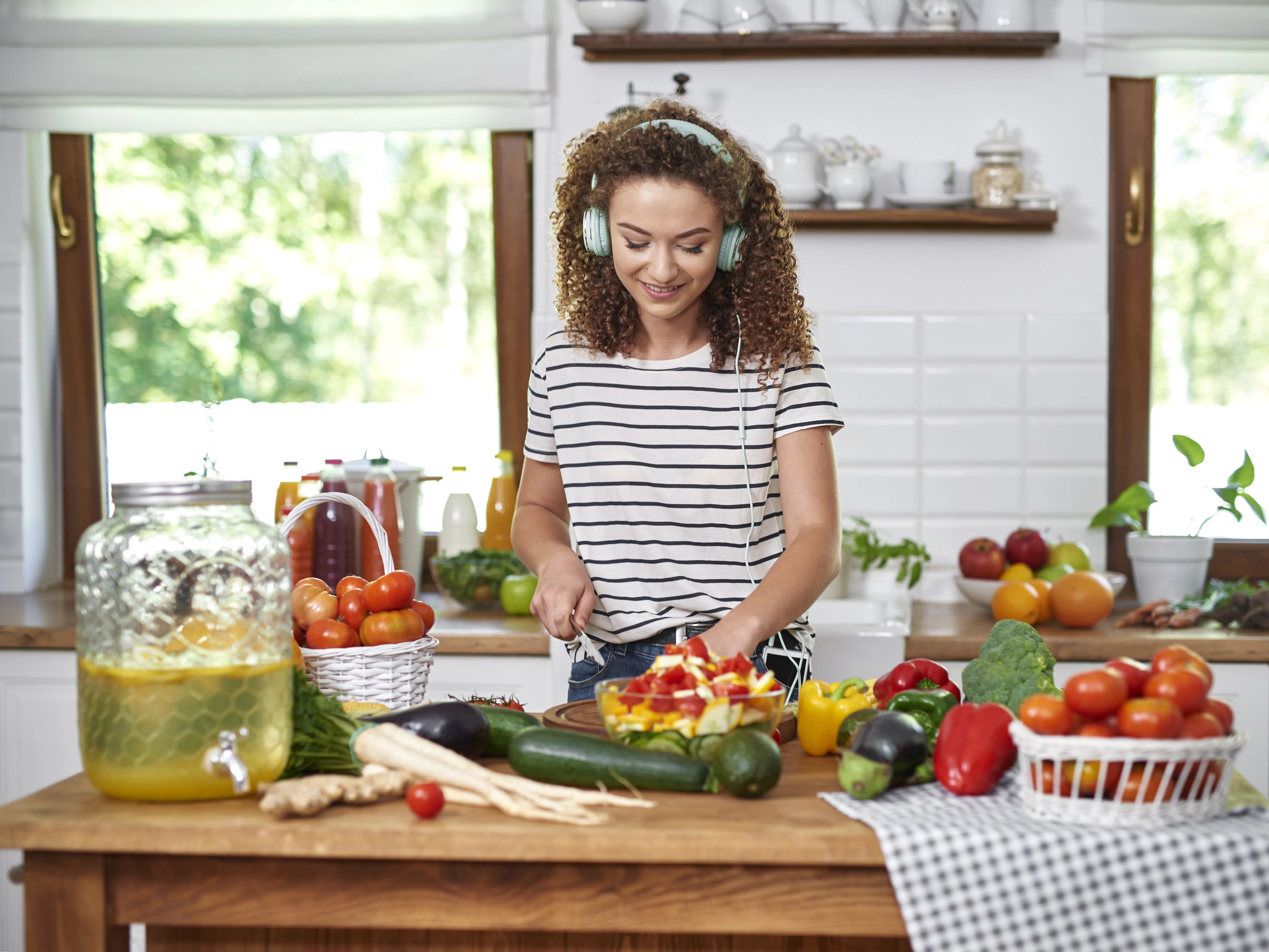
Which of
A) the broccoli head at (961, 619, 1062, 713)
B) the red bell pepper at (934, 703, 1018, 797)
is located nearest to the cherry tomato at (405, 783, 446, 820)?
the red bell pepper at (934, 703, 1018, 797)

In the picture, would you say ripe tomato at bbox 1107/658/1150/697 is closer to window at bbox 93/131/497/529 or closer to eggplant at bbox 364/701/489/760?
eggplant at bbox 364/701/489/760

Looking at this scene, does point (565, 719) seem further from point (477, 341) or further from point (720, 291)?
point (477, 341)

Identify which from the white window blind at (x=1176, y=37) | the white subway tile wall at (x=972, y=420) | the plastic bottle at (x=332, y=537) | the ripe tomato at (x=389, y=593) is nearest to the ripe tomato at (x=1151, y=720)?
the ripe tomato at (x=389, y=593)

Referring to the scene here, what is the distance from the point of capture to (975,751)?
112 centimetres

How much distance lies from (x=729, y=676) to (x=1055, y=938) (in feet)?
1.23

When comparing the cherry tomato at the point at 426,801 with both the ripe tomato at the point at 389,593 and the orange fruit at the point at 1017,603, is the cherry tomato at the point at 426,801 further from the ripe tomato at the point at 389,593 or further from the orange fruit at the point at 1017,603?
the orange fruit at the point at 1017,603

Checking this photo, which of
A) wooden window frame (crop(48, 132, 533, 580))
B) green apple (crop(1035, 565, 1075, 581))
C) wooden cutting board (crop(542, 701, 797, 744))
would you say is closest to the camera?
wooden cutting board (crop(542, 701, 797, 744))

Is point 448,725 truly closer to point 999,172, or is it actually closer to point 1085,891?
point 1085,891

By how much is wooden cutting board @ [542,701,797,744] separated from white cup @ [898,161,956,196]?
1.75 metres

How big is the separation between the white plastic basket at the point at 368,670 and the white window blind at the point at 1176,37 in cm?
228

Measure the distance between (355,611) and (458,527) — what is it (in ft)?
5.04

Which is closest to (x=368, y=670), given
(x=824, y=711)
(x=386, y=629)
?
(x=386, y=629)

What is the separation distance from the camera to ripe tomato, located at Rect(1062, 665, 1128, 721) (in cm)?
105

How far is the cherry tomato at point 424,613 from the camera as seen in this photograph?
152 centimetres
